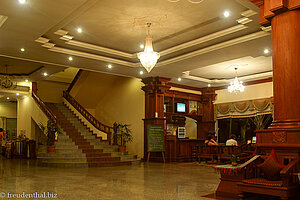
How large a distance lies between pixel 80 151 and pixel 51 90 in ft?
20.4

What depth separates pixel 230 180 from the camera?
4.96 m

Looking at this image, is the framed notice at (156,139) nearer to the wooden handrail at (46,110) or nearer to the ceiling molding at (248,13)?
the wooden handrail at (46,110)

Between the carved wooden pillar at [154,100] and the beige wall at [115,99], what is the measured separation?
339 mm

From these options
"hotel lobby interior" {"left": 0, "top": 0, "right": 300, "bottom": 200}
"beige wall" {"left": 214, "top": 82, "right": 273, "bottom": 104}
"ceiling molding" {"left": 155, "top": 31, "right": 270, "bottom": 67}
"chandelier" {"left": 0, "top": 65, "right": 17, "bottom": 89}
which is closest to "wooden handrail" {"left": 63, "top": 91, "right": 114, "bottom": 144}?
"hotel lobby interior" {"left": 0, "top": 0, "right": 300, "bottom": 200}

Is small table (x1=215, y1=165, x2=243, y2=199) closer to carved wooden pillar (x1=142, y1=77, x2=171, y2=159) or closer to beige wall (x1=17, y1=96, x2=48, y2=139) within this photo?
carved wooden pillar (x1=142, y1=77, x2=171, y2=159)

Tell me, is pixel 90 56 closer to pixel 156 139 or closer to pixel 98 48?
pixel 98 48

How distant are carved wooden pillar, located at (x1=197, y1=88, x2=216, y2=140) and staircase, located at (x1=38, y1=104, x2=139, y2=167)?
4.06 meters

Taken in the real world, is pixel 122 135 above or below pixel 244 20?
below

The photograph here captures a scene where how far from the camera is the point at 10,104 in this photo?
18.2 m

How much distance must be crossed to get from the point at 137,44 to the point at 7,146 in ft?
31.1

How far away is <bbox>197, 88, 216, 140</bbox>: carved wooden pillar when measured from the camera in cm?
1404

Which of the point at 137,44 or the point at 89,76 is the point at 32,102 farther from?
the point at 137,44

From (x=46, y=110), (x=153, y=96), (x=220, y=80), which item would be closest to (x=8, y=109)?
(x=46, y=110)

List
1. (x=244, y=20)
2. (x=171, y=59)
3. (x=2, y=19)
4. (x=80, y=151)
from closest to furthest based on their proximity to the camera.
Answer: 1. (x=2, y=19)
2. (x=244, y=20)
3. (x=171, y=59)
4. (x=80, y=151)
